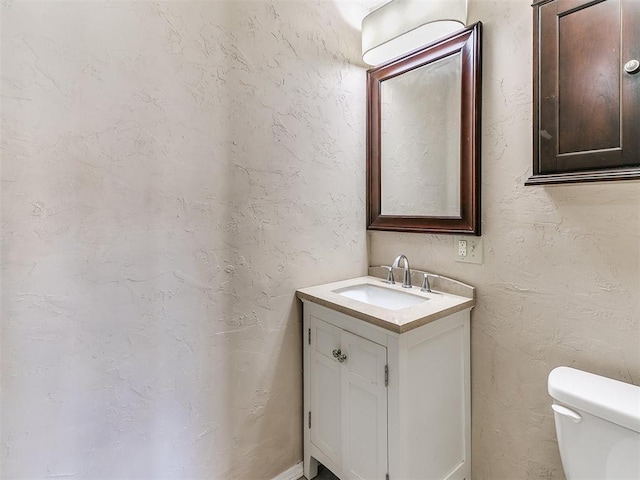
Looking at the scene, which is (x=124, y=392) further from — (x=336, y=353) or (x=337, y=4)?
(x=337, y=4)

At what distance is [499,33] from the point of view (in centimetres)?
135

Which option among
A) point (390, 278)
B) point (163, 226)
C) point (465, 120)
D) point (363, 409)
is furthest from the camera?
point (390, 278)

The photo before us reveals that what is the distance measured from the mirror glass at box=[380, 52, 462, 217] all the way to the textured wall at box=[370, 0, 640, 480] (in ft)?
0.45

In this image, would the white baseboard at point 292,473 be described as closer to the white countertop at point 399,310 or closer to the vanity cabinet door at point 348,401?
the vanity cabinet door at point 348,401

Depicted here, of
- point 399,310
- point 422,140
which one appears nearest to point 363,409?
point 399,310

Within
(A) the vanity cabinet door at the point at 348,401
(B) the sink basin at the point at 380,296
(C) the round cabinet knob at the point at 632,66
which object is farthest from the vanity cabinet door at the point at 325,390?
(C) the round cabinet knob at the point at 632,66

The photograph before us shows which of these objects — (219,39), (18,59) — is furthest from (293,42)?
(18,59)

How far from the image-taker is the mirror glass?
1.50 metres

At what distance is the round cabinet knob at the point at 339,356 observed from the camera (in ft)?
4.48

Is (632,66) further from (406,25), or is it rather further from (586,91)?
(406,25)

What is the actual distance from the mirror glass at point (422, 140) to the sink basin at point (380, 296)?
40 centimetres

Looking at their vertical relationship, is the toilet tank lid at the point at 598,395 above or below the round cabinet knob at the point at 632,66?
below

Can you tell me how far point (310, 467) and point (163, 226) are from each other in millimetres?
1301

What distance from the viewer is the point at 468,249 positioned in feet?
4.86
